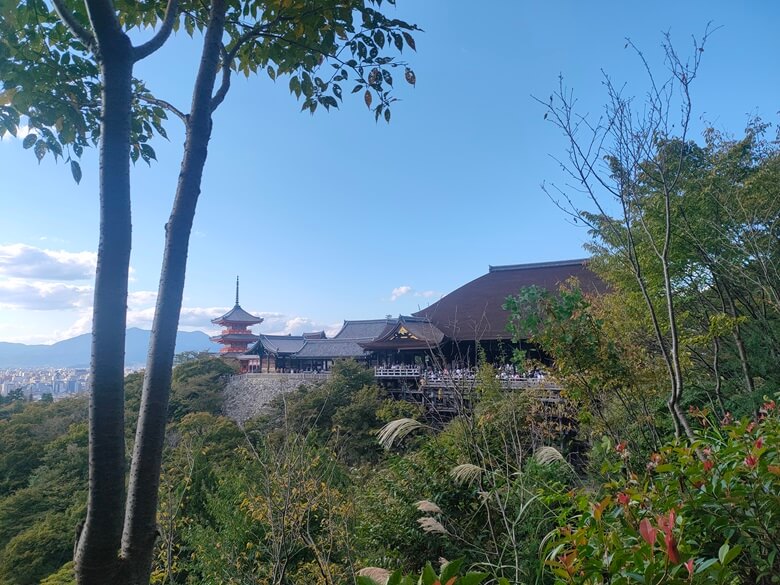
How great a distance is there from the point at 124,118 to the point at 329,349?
18758mm

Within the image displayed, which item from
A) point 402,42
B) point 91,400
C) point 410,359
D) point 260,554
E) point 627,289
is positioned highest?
point 402,42

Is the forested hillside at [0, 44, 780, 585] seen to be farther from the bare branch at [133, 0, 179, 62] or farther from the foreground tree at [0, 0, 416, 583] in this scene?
the bare branch at [133, 0, 179, 62]

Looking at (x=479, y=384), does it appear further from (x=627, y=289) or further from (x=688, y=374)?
(x=627, y=289)

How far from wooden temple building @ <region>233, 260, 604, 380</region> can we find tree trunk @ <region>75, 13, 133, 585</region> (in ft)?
35.7

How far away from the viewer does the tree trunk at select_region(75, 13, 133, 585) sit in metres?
0.85

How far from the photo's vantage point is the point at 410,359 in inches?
608

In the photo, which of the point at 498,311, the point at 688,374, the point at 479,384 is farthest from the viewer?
the point at 498,311

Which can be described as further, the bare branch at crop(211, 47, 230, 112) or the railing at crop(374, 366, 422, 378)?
the railing at crop(374, 366, 422, 378)

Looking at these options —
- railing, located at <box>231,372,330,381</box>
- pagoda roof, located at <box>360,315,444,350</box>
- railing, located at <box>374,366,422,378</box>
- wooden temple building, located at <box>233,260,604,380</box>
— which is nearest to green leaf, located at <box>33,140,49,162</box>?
wooden temple building, located at <box>233,260,604,380</box>

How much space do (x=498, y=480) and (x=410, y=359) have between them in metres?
12.4

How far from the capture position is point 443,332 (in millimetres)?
14078

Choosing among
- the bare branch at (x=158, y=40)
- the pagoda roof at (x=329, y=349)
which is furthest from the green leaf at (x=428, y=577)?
the pagoda roof at (x=329, y=349)

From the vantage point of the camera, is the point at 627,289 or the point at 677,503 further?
the point at 627,289

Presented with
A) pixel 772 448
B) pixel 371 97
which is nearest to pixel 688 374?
pixel 772 448
